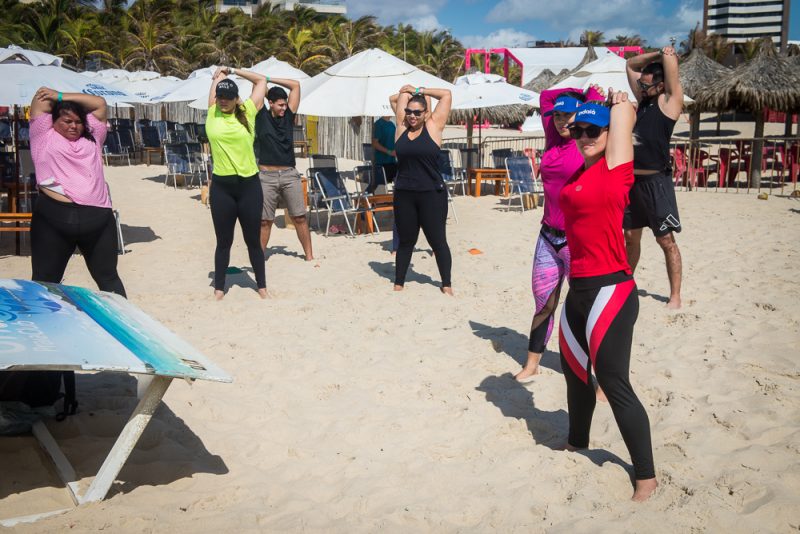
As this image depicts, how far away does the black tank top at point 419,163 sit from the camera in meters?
6.61

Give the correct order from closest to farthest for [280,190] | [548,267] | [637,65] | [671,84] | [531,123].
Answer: [548,267] < [671,84] < [637,65] < [280,190] < [531,123]

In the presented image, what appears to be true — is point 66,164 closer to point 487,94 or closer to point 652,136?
point 652,136

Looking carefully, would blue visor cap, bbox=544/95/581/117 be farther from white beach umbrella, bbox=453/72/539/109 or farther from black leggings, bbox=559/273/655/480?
white beach umbrella, bbox=453/72/539/109

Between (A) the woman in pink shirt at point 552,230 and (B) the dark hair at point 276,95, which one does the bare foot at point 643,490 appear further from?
(B) the dark hair at point 276,95

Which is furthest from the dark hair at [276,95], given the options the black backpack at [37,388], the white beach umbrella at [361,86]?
the black backpack at [37,388]

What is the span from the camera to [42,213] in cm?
468

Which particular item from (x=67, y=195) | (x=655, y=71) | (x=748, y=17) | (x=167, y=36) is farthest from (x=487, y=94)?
(x=748, y=17)

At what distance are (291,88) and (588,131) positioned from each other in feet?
15.6

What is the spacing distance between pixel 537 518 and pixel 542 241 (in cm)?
200

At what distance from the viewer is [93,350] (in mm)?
2984

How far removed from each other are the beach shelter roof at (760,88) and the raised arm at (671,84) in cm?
1081

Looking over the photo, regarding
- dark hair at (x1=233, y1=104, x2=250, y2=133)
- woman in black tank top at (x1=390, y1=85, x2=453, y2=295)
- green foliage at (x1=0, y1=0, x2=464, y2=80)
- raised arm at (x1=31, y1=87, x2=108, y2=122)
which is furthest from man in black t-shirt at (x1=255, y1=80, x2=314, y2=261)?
green foliage at (x1=0, y1=0, x2=464, y2=80)

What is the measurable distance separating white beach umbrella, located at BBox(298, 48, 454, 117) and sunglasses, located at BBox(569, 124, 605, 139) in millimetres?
6938

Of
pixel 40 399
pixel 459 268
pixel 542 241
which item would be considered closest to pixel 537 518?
pixel 542 241
